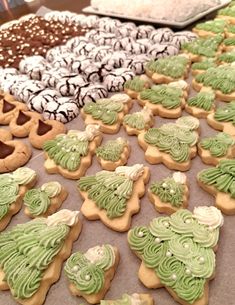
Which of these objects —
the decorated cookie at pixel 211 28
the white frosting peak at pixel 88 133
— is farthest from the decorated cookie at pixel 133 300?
the decorated cookie at pixel 211 28

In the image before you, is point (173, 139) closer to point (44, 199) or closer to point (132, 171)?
point (132, 171)

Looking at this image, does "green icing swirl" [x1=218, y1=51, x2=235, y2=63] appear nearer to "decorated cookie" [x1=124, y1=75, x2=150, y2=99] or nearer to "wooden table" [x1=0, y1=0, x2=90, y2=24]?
"decorated cookie" [x1=124, y1=75, x2=150, y2=99]

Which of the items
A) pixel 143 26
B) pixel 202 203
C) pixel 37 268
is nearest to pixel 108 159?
pixel 202 203

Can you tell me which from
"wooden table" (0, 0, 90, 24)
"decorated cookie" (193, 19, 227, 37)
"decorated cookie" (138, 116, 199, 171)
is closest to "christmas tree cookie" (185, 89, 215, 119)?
"decorated cookie" (138, 116, 199, 171)

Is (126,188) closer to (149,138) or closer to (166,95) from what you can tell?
(149,138)

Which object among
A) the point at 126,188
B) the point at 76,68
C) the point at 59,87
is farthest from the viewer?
the point at 76,68
